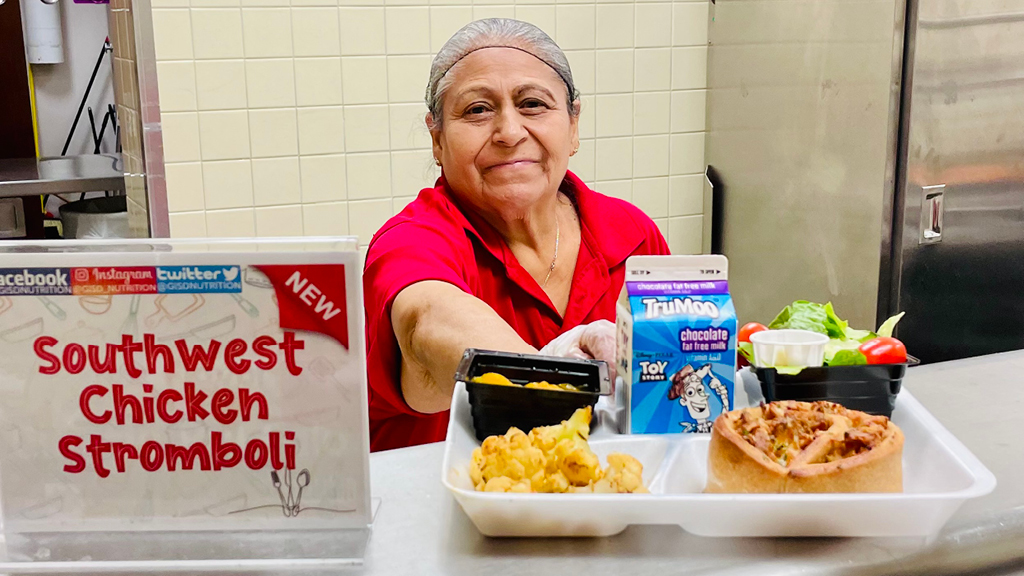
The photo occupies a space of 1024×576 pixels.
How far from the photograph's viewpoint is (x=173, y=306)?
0.83 meters

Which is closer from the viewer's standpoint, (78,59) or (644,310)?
(644,310)

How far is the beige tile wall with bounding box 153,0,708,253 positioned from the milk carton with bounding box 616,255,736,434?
6.27 feet

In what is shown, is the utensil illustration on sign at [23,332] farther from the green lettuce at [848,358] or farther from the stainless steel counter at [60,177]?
the stainless steel counter at [60,177]

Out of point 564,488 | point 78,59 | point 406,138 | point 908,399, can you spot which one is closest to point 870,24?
point 406,138

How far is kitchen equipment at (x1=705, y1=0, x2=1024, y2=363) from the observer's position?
248 centimetres

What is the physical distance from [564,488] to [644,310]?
234 millimetres

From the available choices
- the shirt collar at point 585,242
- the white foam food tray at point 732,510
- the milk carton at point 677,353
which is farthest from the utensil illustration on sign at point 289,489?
the shirt collar at point 585,242

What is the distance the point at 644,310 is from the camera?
3.20ft

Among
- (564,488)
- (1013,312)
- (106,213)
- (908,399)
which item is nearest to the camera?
(564,488)

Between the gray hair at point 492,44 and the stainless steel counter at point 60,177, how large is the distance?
258 centimetres

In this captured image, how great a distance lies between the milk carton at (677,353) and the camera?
3.16 feet

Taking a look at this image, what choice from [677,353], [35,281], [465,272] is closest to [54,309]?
[35,281]

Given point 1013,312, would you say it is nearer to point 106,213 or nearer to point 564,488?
point 564,488

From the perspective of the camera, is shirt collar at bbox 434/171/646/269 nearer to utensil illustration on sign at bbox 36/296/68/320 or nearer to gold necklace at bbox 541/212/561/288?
gold necklace at bbox 541/212/561/288
